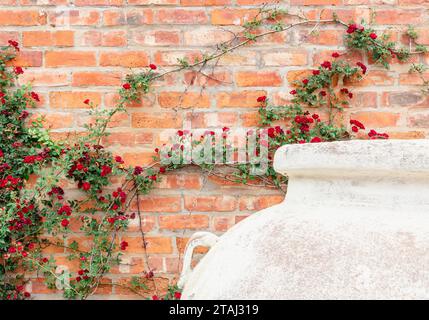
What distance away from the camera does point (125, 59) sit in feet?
9.04

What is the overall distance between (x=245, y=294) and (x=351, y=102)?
182 centimetres

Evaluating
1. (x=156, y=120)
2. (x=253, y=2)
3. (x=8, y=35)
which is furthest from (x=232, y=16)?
(x=8, y=35)

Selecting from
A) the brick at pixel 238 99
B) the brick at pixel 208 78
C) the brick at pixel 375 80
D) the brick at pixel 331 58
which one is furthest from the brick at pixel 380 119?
the brick at pixel 208 78

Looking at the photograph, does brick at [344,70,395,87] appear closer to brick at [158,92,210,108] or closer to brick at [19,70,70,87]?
brick at [158,92,210,108]

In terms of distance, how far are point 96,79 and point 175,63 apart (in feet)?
1.21

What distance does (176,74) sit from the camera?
9.06ft

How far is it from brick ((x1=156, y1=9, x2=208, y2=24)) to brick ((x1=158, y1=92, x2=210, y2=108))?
0.33 metres

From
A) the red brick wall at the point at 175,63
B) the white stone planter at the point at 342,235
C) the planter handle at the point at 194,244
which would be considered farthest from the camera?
the red brick wall at the point at 175,63

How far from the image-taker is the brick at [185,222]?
2723 millimetres

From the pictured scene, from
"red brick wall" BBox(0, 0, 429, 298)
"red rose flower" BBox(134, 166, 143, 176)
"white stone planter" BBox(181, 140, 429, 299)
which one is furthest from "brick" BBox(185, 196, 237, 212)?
"white stone planter" BBox(181, 140, 429, 299)

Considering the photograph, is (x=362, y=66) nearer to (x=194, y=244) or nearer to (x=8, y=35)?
(x=194, y=244)

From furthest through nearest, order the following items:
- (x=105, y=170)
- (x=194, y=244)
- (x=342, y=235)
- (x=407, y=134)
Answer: (x=407, y=134)
(x=105, y=170)
(x=194, y=244)
(x=342, y=235)

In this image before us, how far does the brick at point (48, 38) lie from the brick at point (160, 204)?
795 mm

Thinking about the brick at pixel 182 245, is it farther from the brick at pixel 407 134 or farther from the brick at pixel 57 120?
the brick at pixel 407 134
